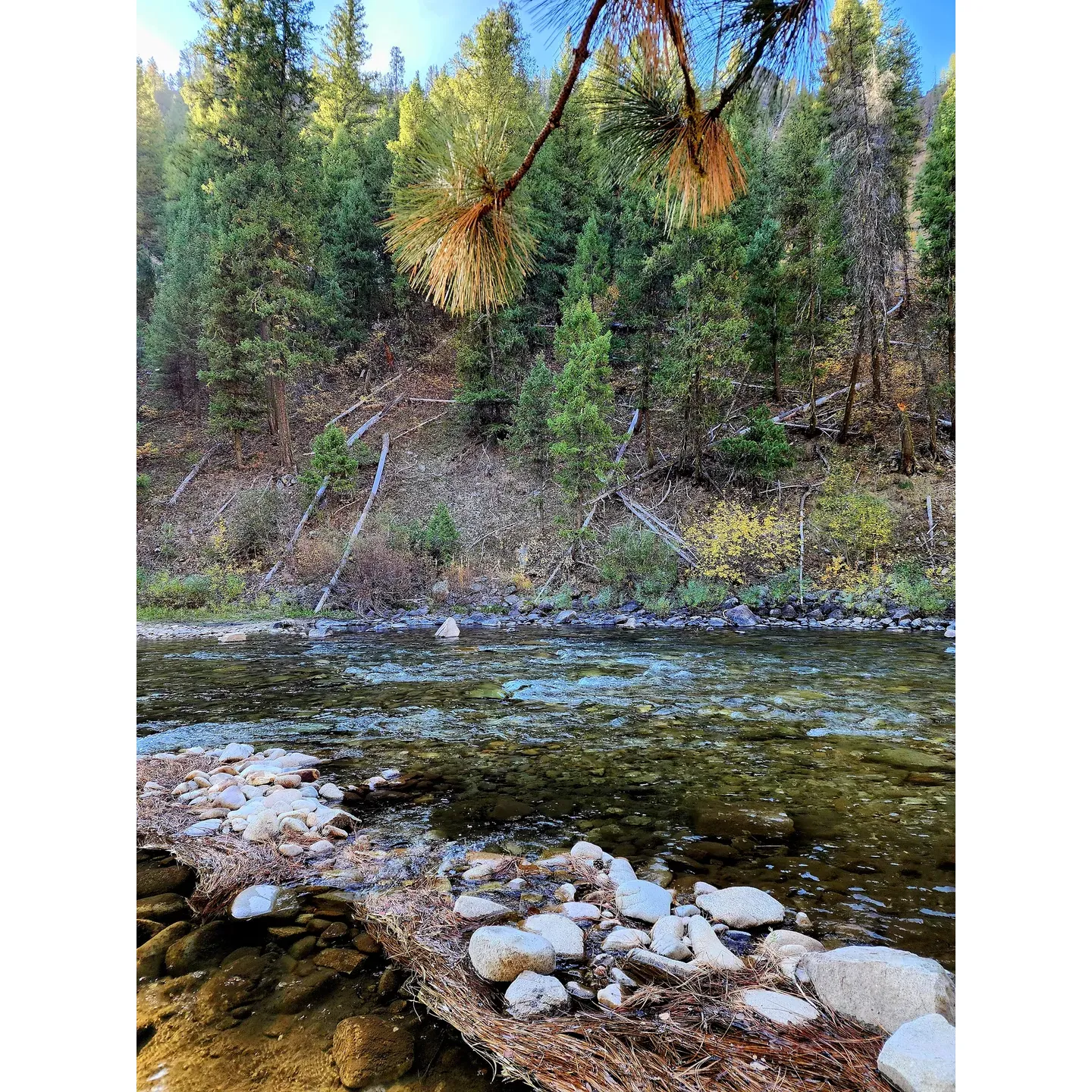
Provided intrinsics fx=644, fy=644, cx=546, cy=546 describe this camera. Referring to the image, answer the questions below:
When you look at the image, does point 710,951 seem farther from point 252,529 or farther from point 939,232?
point 252,529

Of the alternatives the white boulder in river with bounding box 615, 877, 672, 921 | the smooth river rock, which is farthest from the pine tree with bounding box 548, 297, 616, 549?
the smooth river rock

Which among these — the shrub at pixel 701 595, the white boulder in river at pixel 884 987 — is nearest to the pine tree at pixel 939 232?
the shrub at pixel 701 595

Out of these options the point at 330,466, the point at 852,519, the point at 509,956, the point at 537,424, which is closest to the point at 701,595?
the point at 852,519

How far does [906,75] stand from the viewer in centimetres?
352

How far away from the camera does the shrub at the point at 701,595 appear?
15.1ft

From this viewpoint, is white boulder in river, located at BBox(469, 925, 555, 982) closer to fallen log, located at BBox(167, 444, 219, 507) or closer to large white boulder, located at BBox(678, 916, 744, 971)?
large white boulder, located at BBox(678, 916, 744, 971)

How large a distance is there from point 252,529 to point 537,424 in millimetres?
2551

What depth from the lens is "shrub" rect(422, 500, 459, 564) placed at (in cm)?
503

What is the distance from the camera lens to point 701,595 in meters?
4.63
